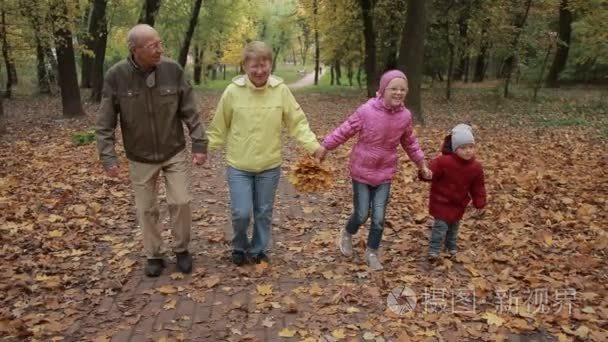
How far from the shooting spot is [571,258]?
5645 millimetres

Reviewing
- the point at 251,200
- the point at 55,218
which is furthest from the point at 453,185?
the point at 55,218

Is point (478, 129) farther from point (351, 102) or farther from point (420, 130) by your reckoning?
point (351, 102)

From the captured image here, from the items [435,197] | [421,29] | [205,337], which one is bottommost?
[205,337]

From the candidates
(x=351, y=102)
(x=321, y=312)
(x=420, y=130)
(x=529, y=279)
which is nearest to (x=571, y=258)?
(x=529, y=279)

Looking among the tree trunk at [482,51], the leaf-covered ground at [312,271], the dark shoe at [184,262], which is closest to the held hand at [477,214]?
A: the leaf-covered ground at [312,271]

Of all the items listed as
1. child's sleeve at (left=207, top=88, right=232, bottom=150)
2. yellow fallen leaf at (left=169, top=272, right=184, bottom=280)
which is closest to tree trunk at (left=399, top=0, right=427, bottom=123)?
child's sleeve at (left=207, top=88, right=232, bottom=150)

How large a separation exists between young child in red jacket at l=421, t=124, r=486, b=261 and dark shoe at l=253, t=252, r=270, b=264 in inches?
64.5

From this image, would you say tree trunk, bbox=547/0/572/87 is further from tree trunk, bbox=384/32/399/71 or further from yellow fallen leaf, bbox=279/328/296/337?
yellow fallen leaf, bbox=279/328/296/337

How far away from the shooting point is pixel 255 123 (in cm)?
493

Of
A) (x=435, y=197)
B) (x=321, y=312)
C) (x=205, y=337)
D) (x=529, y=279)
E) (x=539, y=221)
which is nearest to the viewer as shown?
(x=205, y=337)

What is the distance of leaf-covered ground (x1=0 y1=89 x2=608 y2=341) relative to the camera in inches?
171

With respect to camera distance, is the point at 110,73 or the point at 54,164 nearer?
the point at 110,73

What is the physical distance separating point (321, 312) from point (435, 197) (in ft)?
5.72

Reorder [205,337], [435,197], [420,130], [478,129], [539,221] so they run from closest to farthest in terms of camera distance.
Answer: [205,337] < [435,197] < [539,221] < [420,130] < [478,129]
